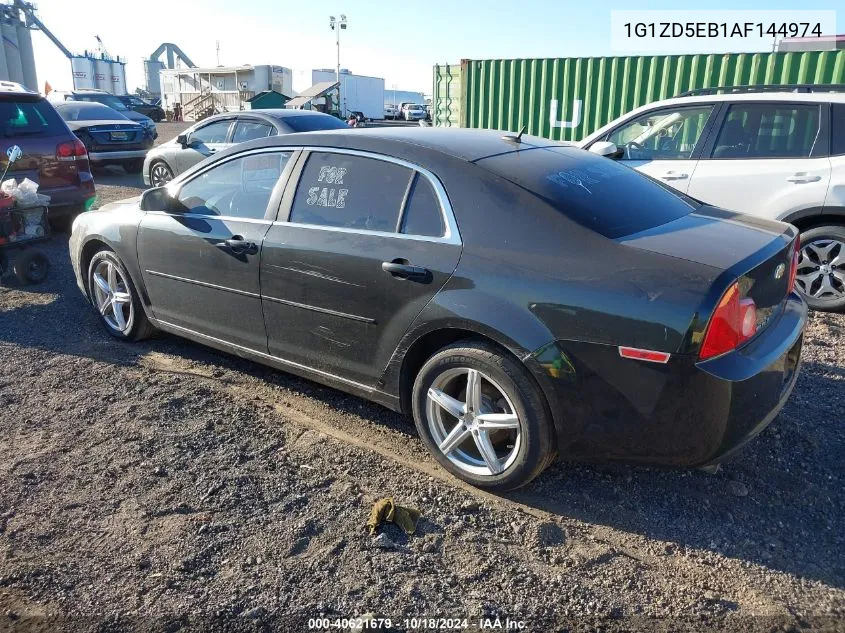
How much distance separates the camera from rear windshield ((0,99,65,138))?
23.5 ft

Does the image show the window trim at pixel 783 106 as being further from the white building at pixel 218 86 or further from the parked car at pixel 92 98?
the white building at pixel 218 86

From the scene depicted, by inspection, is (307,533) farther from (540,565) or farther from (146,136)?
(146,136)

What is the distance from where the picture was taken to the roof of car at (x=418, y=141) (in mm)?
3465

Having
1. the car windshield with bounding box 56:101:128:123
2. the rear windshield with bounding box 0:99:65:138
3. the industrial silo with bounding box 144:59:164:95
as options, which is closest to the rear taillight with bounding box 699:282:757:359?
the rear windshield with bounding box 0:99:65:138

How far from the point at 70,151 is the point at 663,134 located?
6317 mm

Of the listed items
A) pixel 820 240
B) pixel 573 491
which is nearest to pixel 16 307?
pixel 573 491

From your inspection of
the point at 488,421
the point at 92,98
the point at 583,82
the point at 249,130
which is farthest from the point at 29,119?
the point at 92,98

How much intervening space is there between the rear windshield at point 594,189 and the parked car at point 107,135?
1288 cm

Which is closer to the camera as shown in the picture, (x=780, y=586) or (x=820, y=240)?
(x=780, y=586)

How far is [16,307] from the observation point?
6.00 metres

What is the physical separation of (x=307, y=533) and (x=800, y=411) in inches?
114

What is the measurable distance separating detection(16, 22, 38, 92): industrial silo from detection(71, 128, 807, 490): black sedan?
56103mm

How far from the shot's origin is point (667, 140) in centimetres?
627

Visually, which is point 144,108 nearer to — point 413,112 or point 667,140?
point 413,112
